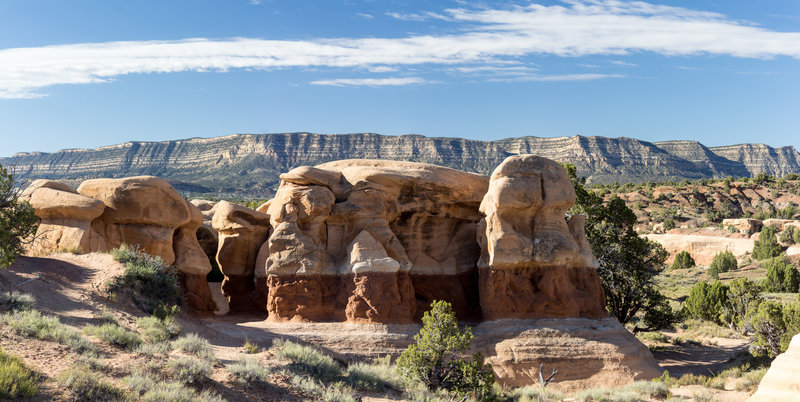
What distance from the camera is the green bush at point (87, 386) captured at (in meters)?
10.6

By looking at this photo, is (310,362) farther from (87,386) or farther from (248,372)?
(87,386)

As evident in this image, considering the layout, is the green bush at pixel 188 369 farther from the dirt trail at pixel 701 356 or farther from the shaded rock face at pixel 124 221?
the dirt trail at pixel 701 356

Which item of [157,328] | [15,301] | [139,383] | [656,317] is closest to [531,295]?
[656,317]

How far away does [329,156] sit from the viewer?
360 feet

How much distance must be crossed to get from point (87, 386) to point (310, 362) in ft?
19.7

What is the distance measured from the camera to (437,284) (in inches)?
909

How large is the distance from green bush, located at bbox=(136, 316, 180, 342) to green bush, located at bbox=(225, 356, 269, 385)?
2.00 meters

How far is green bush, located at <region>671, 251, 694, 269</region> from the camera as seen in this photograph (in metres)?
57.7

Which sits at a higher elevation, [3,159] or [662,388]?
[3,159]

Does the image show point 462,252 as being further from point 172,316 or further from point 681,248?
point 681,248

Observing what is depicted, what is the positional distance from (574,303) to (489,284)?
2721 mm

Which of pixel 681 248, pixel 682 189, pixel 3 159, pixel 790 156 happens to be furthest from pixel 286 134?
pixel 790 156

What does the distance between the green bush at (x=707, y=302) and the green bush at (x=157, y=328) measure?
25660 millimetres

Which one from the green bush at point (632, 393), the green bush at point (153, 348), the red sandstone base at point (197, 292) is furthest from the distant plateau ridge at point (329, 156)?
the green bush at point (153, 348)
